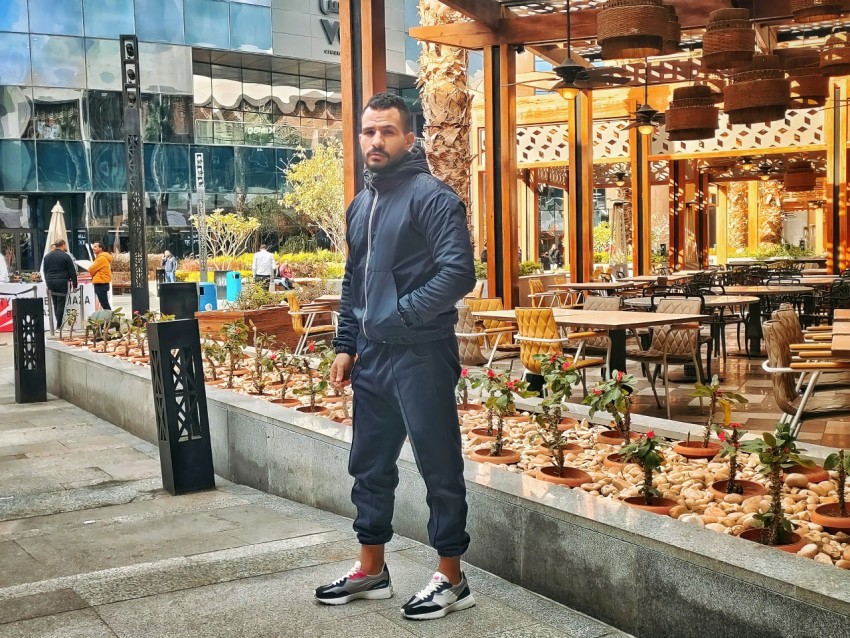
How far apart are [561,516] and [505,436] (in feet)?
7.03

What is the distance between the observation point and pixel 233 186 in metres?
36.3

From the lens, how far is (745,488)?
13.8 feet

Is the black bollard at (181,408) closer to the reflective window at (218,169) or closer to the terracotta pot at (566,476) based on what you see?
the terracotta pot at (566,476)

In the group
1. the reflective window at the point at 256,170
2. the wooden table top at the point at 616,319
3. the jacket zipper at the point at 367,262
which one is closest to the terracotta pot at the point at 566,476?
the jacket zipper at the point at 367,262

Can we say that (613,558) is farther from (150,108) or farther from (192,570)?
(150,108)

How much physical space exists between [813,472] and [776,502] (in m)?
1.14

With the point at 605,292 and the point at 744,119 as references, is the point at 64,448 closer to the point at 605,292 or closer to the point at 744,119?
the point at 744,119

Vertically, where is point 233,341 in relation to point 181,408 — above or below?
above

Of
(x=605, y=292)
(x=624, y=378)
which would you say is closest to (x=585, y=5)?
(x=605, y=292)

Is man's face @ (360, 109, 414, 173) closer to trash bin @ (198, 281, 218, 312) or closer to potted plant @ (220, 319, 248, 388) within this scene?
potted plant @ (220, 319, 248, 388)

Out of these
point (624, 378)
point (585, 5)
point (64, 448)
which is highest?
point (585, 5)

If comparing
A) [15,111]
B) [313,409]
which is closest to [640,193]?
[313,409]

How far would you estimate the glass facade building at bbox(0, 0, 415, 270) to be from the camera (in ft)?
101

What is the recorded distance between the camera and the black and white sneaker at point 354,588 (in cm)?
342
